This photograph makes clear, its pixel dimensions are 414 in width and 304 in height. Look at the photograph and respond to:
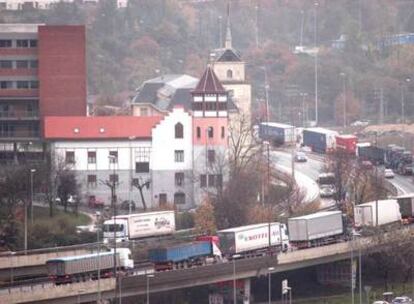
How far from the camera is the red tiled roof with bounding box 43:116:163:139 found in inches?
4606

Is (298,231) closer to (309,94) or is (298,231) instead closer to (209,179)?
(209,179)

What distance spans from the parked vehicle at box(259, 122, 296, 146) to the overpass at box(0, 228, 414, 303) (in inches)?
1534

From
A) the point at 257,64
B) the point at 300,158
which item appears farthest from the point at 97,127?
the point at 257,64

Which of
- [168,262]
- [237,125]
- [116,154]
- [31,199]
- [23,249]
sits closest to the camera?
[168,262]

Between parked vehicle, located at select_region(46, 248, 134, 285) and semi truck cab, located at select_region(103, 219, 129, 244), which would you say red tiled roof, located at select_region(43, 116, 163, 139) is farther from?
parked vehicle, located at select_region(46, 248, 134, 285)

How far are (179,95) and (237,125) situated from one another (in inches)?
196

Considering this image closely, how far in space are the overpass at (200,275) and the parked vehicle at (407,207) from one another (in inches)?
158

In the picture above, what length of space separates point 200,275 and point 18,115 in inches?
1257

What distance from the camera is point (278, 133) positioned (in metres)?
146

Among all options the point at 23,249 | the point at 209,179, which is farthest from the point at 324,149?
the point at 23,249

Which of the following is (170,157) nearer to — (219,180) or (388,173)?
(219,180)

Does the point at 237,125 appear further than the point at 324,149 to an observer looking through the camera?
No

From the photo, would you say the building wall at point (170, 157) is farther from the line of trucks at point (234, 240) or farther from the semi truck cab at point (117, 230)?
the semi truck cab at point (117, 230)

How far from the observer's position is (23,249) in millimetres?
98125
